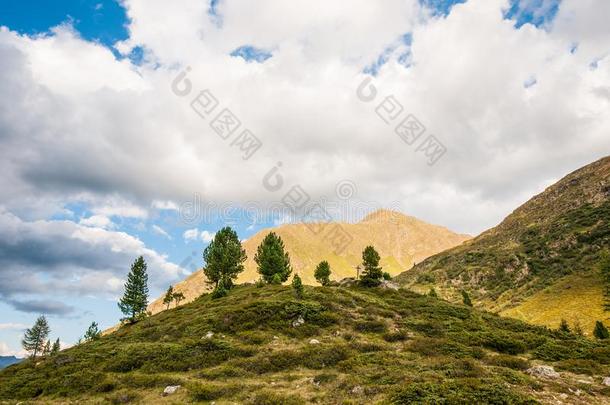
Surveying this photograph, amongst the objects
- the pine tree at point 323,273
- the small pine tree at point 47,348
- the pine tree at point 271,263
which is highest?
the small pine tree at point 47,348

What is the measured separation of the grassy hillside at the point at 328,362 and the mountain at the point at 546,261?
46.9 meters

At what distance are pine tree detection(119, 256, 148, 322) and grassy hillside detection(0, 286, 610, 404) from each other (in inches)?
1318

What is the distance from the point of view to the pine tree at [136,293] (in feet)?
236

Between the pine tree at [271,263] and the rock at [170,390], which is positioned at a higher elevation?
the pine tree at [271,263]

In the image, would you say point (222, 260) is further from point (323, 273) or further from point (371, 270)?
point (371, 270)

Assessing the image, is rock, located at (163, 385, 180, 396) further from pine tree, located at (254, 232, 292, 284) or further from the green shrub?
pine tree, located at (254, 232, 292, 284)

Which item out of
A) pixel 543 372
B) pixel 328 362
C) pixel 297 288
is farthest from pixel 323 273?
pixel 543 372

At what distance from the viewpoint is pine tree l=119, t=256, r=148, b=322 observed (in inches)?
2830

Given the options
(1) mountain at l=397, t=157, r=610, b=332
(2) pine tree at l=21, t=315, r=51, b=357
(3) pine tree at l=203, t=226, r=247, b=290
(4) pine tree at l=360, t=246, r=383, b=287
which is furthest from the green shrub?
(2) pine tree at l=21, t=315, r=51, b=357

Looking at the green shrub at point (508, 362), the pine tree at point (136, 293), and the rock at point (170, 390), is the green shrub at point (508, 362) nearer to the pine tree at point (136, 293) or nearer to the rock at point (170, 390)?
the rock at point (170, 390)

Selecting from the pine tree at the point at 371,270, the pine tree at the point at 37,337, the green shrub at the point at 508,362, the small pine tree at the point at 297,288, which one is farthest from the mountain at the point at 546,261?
the pine tree at the point at 37,337

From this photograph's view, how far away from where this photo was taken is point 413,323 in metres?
37.5

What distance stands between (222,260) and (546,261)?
325 ft

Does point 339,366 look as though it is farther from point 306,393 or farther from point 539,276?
point 539,276
